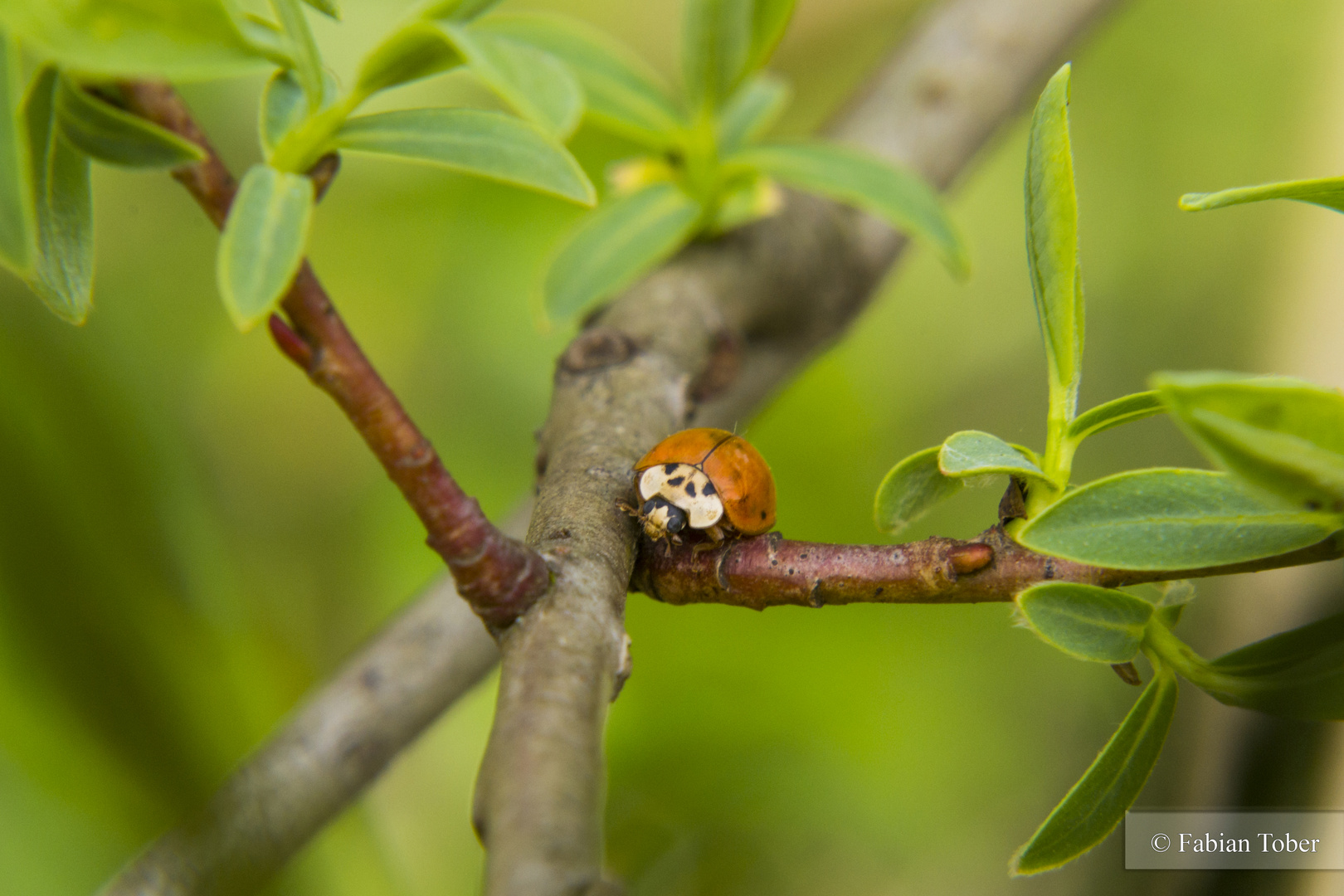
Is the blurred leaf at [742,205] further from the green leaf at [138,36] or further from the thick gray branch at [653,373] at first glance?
the green leaf at [138,36]

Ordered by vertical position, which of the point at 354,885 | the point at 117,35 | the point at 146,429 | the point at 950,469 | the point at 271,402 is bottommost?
the point at 354,885

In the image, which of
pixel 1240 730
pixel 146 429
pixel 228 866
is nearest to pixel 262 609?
pixel 146 429

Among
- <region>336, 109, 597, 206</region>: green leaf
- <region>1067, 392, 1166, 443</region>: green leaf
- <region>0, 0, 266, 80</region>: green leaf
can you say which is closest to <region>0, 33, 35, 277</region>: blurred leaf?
<region>0, 0, 266, 80</region>: green leaf

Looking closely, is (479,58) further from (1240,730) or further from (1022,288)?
(1022,288)

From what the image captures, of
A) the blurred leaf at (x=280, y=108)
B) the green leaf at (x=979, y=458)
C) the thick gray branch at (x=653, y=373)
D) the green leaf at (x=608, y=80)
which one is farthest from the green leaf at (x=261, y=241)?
the green leaf at (x=608, y=80)

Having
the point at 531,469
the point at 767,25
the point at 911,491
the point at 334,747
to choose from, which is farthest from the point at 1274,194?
the point at 531,469

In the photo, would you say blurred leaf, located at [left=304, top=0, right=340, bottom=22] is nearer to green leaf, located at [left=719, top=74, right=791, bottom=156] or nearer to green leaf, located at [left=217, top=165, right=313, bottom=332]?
green leaf, located at [left=217, top=165, right=313, bottom=332]
